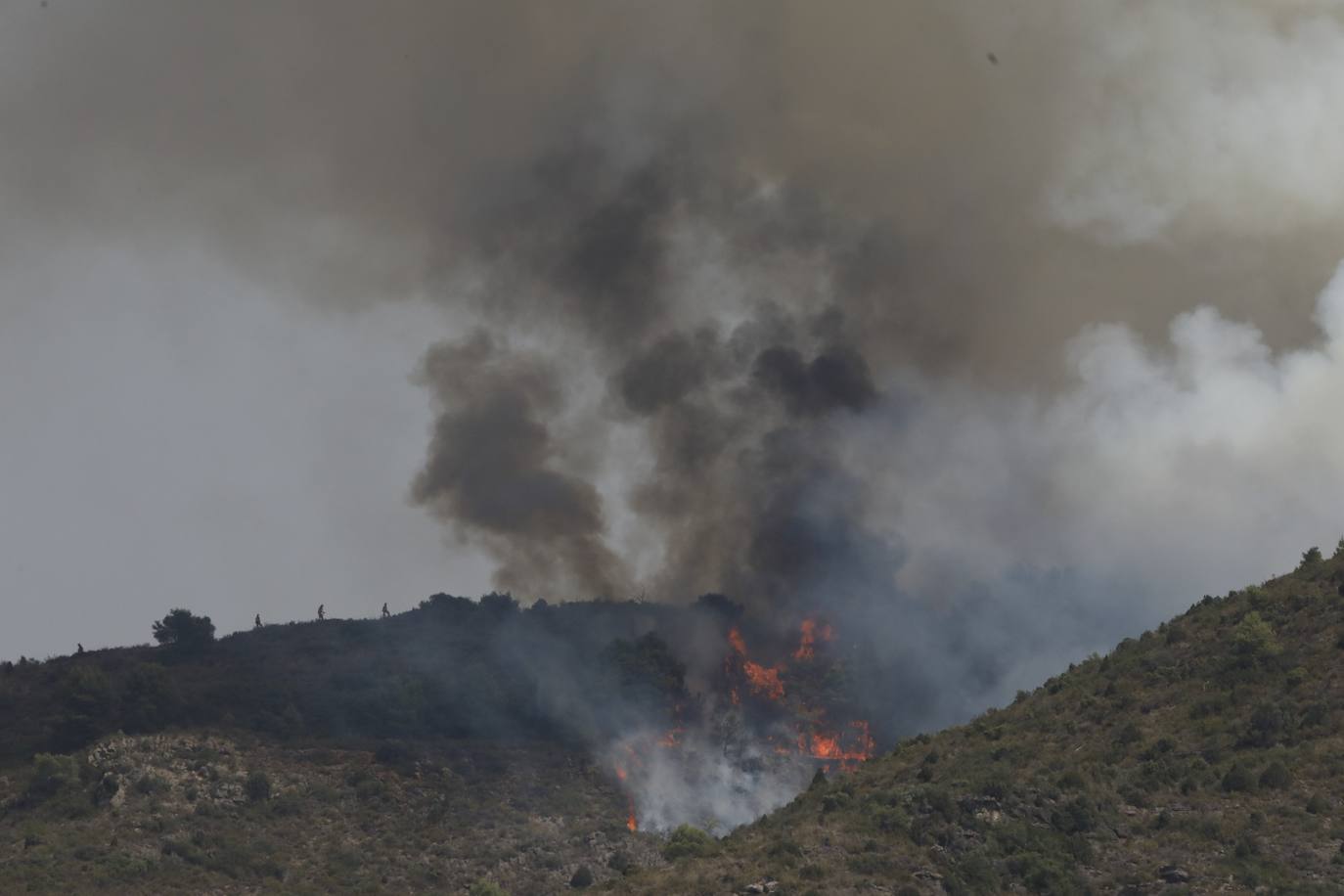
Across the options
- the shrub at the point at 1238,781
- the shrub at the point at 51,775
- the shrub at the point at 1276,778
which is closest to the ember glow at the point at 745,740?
the shrub at the point at 51,775

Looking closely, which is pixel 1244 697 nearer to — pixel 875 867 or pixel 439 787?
pixel 875 867

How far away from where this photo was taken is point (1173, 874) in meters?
78.9

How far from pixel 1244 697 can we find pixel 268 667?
11430 centimetres

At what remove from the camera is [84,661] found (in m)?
177

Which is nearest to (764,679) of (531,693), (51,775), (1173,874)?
(531,693)

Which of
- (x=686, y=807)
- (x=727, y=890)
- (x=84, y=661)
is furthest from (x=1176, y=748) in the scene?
(x=84, y=661)

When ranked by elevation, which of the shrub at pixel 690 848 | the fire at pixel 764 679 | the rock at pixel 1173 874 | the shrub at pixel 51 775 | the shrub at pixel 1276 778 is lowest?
the rock at pixel 1173 874

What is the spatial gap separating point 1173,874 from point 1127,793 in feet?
33.6

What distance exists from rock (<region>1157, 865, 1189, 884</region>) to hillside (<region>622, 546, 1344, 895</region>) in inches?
2.8

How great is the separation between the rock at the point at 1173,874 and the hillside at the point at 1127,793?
0.24ft

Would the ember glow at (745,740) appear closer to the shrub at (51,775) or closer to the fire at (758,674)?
the fire at (758,674)

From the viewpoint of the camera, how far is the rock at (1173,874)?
7851 cm

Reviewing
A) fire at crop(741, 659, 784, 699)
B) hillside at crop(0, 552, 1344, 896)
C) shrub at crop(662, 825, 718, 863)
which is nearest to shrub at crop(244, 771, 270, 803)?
hillside at crop(0, 552, 1344, 896)

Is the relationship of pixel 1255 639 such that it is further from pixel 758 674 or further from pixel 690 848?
pixel 758 674
